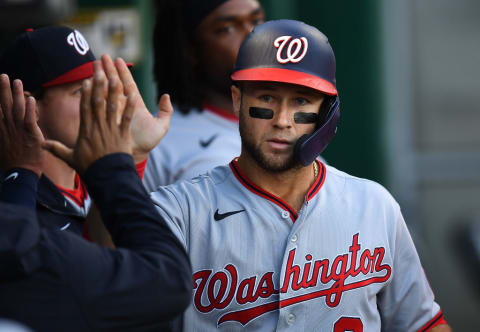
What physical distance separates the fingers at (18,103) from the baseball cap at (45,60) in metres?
0.47

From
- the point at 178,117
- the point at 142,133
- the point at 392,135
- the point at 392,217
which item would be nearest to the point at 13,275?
the point at 142,133

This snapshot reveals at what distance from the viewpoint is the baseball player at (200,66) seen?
4203 mm

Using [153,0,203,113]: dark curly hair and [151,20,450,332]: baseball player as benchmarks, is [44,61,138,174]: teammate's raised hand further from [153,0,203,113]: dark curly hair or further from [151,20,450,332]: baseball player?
[153,0,203,113]: dark curly hair

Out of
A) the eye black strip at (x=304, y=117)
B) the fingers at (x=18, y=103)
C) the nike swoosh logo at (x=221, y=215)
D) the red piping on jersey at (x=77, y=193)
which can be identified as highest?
the fingers at (x=18, y=103)

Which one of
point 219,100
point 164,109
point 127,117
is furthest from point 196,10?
point 127,117

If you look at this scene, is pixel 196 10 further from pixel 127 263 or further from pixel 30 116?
pixel 127 263

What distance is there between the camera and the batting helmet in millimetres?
2885

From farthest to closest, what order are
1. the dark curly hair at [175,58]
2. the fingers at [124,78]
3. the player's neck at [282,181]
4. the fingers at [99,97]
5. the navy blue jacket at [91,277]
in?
the dark curly hair at [175,58] → the player's neck at [282,181] → the fingers at [124,78] → the fingers at [99,97] → the navy blue jacket at [91,277]

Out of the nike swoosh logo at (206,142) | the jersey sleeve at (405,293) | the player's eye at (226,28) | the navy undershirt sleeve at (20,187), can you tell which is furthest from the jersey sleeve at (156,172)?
the jersey sleeve at (405,293)

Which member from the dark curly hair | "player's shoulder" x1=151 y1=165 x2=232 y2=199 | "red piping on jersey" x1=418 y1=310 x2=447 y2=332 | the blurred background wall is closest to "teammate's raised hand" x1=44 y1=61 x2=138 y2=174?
"player's shoulder" x1=151 y1=165 x2=232 y2=199

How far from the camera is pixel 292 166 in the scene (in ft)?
9.55

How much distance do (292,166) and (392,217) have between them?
0.40m

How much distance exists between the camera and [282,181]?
299cm

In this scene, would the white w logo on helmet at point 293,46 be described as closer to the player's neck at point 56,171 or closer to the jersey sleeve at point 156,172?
the player's neck at point 56,171
